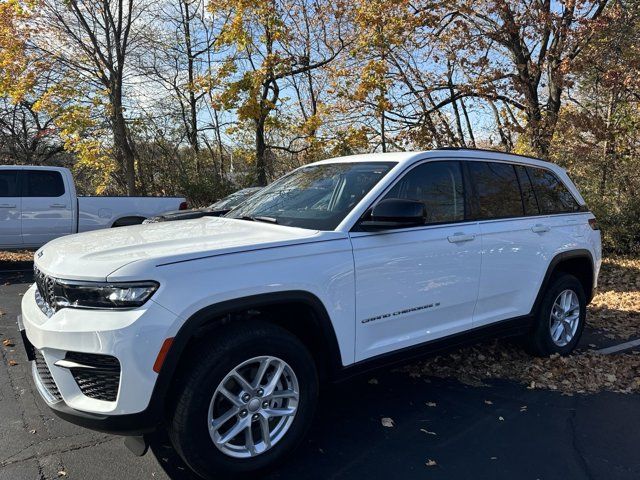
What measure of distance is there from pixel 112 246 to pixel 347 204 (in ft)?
4.93

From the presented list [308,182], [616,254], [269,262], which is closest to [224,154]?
[616,254]

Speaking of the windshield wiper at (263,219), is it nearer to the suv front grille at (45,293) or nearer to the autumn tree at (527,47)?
the suv front grille at (45,293)

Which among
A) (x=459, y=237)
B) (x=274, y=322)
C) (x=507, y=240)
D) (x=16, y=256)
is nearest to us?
(x=274, y=322)

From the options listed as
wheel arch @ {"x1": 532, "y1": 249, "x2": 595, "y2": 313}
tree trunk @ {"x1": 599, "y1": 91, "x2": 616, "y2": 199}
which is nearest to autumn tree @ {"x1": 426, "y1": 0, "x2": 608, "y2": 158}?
tree trunk @ {"x1": 599, "y1": 91, "x2": 616, "y2": 199}

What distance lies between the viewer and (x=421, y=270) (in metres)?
3.47

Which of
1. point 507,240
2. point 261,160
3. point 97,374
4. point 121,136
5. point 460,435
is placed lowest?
point 460,435

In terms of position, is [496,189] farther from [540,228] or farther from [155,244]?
[155,244]

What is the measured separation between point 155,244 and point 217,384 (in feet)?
2.84

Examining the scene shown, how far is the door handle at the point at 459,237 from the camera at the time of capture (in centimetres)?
369

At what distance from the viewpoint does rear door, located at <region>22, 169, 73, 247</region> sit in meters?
9.43

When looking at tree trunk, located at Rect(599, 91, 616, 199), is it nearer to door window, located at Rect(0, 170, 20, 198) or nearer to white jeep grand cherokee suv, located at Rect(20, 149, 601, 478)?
white jeep grand cherokee suv, located at Rect(20, 149, 601, 478)

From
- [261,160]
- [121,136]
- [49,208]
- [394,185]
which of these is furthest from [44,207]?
[394,185]

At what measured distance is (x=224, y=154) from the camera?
19.6 meters

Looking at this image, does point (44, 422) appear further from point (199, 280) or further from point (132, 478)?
point (199, 280)
